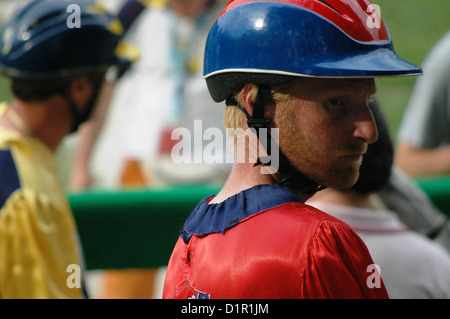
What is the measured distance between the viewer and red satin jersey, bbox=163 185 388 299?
185 centimetres

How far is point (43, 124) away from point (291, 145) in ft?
6.43

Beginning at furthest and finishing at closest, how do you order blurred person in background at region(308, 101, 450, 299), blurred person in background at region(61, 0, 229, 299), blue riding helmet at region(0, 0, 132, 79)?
blurred person in background at region(61, 0, 229, 299) → blue riding helmet at region(0, 0, 132, 79) → blurred person in background at region(308, 101, 450, 299)

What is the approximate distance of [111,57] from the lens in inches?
155

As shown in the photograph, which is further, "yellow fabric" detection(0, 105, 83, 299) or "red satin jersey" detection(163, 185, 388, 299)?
"yellow fabric" detection(0, 105, 83, 299)

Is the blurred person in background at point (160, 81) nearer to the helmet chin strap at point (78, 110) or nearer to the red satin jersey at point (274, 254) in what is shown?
the helmet chin strap at point (78, 110)

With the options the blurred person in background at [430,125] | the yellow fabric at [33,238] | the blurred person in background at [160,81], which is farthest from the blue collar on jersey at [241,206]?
the blurred person in background at [160,81]

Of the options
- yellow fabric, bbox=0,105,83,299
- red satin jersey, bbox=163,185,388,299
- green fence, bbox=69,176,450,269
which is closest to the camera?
red satin jersey, bbox=163,185,388,299

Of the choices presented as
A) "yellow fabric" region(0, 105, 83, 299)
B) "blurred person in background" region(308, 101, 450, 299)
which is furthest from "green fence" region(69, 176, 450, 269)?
"blurred person in background" region(308, 101, 450, 299)

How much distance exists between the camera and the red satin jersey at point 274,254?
1854 mm

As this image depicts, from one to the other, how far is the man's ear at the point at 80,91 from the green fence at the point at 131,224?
55.2 inches

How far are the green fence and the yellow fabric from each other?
161 centimetres

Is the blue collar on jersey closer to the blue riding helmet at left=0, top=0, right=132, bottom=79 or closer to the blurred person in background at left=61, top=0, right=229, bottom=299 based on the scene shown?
the blue riding helmet at left=0, top=0, right=132, bottom=79

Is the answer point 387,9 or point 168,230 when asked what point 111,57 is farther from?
point 387,9

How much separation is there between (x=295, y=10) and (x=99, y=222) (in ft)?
10.8
